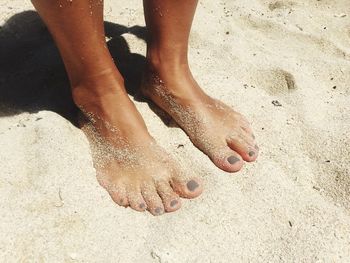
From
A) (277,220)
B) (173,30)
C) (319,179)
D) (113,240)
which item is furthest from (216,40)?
(113,240)

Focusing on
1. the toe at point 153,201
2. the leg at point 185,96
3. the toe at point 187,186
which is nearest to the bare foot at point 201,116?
the leg at point 185,96

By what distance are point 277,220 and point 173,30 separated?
679 millimetres

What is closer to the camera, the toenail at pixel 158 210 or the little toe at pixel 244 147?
the toenail at pixel 158 210

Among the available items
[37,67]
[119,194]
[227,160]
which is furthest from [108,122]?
[37,67]

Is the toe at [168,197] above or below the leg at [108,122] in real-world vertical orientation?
below

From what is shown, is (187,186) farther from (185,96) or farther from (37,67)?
(37,67)

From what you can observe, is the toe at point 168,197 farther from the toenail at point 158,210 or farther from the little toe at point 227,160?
the little toe at point 227,160

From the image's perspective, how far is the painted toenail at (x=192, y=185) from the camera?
4.38 ft

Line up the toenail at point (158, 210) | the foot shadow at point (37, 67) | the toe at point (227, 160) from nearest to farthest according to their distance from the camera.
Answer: the toenail at point (158, 210) < the toe at point (227, 160) < the foot shadow at point (37, 67)

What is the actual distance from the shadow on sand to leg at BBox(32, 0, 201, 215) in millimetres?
175

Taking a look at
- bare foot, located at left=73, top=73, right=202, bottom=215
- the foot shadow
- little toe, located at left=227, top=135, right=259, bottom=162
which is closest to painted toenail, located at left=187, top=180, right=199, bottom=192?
bare foot, located at left=73, top=73, right=202, bottom=215

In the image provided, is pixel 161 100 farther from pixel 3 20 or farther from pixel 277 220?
pixel 3 20

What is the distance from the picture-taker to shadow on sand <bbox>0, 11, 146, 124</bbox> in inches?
64.4

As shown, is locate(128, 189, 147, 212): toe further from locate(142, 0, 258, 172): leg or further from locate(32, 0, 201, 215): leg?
locate(142, 0, 258, 172): leg
